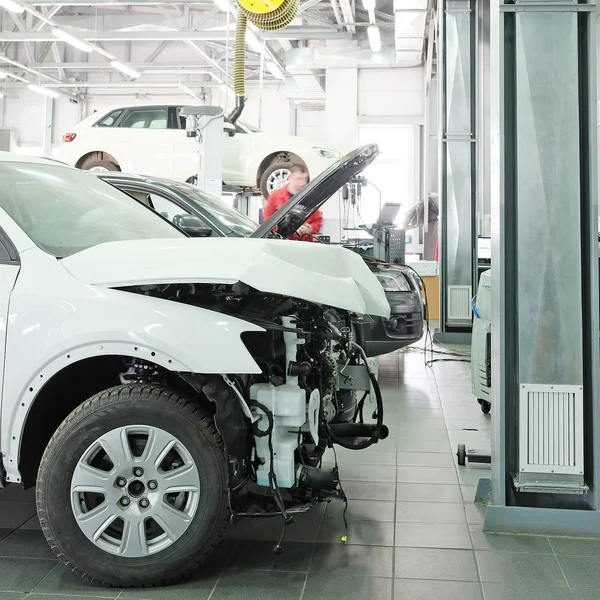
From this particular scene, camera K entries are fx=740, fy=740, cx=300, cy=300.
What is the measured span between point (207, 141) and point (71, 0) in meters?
7.44

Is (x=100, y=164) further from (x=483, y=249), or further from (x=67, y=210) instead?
(x=67, y=210)

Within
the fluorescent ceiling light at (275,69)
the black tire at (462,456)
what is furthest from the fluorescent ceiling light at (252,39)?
the black tire at (462,456)

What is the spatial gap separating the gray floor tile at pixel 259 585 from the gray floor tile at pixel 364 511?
2.18ft

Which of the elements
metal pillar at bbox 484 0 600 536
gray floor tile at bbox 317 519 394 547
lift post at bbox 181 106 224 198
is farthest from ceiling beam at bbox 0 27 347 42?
gray floor tile at bbox 317 519 394 547

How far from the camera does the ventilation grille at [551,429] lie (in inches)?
124

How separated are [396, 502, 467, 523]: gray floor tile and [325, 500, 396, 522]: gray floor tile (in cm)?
4

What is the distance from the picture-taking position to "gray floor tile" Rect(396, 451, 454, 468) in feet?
13.6

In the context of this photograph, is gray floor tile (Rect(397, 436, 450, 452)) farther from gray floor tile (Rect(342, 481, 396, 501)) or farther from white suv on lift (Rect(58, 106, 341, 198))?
white suv on lift (Rect(58, 106, 341, 198))

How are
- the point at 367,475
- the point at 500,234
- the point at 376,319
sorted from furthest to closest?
1. the point at 376,319
2. the point at 367,475
3. the point at 500,234

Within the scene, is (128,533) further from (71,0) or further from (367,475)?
(71,0)

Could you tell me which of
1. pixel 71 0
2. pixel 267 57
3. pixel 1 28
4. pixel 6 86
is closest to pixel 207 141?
pixel 71 0

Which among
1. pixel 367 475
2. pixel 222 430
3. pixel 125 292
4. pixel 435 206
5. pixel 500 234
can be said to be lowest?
pixel 367 475

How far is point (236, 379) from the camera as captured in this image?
2.65 meters

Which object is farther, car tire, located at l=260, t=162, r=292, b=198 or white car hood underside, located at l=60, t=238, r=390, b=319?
car tire, located at l=260, t=162, r=292, b=198
